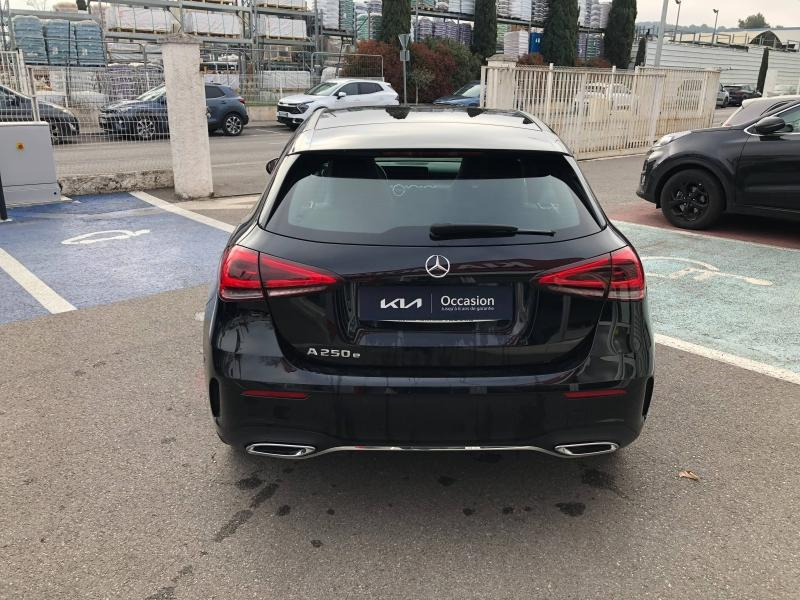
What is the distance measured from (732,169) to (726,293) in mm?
2480

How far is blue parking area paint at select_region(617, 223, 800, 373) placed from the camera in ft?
15.7

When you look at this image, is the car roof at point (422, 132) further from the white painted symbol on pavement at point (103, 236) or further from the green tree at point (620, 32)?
the green tree at point (620, 32)

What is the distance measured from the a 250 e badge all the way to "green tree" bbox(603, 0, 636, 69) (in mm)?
50077

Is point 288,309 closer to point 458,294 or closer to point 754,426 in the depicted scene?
point 458,294

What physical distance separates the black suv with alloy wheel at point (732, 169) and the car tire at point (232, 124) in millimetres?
15966

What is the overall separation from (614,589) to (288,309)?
1.54m

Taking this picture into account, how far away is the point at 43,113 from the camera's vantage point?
10.5 meters

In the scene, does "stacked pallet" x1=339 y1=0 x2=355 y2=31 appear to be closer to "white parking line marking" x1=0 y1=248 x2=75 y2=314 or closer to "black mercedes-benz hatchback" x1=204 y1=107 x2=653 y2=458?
"white parking line marking" x1=0 y1=248 x2=75 y2=314

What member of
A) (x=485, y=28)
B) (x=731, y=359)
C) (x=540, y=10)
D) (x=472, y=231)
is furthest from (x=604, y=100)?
(x=540, y=10)

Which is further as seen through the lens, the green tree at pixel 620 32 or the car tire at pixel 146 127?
the green tree at pixel 620 32

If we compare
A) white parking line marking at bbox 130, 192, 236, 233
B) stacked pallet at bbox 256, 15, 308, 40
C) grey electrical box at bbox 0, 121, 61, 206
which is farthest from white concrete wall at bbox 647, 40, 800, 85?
grey electrical box at bbox 0, 121, 61, 206

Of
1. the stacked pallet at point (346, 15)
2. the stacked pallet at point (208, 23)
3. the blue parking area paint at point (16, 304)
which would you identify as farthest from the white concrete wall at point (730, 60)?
the blue parking area paint at point (16, 304)

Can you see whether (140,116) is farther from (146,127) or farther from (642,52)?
(642,52)

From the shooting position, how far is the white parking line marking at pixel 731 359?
13.9 ft
